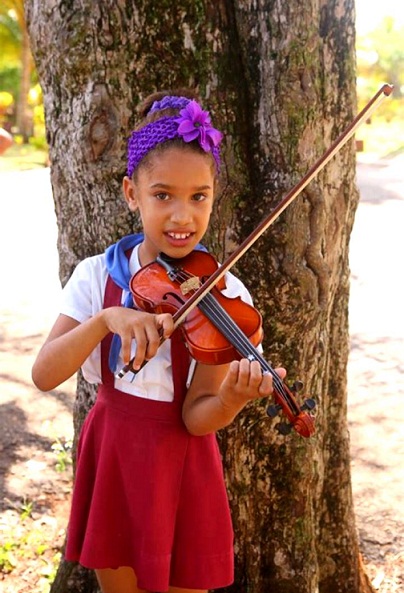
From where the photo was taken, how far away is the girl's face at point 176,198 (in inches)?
73.9

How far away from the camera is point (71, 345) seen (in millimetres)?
1860

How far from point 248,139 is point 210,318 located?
0.80 metres

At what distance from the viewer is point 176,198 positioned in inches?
74.2

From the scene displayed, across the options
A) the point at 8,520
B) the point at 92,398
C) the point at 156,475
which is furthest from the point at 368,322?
the point at 156,475

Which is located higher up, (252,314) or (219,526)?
(252,314)

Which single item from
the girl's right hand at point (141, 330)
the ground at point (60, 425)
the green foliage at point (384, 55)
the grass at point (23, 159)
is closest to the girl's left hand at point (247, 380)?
the girl's right hand at point (141, 330)

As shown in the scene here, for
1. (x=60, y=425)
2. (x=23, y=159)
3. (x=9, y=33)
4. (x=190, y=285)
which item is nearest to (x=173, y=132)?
(x=190, y=285)

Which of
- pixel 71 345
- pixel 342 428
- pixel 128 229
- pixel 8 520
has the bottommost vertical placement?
pixel 8 520

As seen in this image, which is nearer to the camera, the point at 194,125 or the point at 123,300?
the point at 194,125

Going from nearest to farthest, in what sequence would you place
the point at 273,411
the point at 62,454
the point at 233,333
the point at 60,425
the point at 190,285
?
the point at 273,411 → the point at 233,333 → the point at 190,285 → the point at 62,454 → the point at 60,425

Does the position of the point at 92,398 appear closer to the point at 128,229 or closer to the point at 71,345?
the point at 128,229

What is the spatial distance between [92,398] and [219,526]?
0.70 metres

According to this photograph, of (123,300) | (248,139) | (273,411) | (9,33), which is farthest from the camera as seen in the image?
(9,33)

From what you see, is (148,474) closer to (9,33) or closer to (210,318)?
(210,318)
